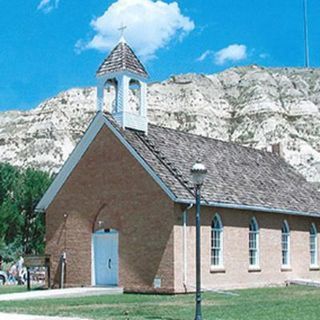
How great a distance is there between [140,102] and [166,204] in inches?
198

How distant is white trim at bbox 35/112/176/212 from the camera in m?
27.6

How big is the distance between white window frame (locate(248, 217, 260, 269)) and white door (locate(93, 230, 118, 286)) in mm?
6326

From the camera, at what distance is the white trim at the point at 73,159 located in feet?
97.3

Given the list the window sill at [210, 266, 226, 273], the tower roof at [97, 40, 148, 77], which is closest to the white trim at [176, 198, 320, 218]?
the window sill at [210, 266, 226, 273]

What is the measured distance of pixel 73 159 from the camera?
30672 mm

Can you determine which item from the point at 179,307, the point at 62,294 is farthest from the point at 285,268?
the point at 179,307

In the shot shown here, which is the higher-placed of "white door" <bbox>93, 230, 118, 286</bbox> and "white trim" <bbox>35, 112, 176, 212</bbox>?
"white trim" <bbox>35, 112, 176, 212</bbox>

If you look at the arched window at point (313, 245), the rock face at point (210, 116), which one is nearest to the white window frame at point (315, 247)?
the arched window at point (313, 245)

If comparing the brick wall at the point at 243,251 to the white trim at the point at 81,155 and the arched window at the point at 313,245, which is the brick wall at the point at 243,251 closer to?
the arched window at the point at 313,245

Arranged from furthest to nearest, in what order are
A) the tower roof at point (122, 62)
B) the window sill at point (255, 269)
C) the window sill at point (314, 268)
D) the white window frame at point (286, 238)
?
the window sill at point (314, 268)
the white window frame at point (286, 238)
the window sill at point (255, 269)
the tower roof at point (122, 62)

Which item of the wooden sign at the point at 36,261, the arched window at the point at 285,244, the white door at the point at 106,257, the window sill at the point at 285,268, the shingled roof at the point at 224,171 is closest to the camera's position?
the shingled roof at the point at 224,171

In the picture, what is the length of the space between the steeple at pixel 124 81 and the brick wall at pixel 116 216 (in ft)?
3.38

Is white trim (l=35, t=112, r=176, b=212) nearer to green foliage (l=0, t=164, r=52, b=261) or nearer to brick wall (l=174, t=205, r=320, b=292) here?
brick wall (l=174, t=205, r=320, b=292)

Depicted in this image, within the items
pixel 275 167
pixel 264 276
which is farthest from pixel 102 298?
pixel 275 167
